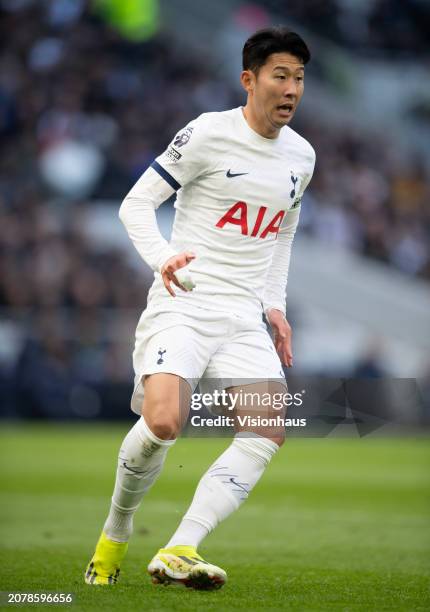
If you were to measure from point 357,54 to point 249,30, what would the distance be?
10.5 ft

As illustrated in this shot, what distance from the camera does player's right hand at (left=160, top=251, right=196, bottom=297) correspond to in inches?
183

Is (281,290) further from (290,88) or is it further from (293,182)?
(290,88)

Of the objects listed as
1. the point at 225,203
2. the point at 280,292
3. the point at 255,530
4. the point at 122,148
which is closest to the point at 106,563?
the point at 280,292

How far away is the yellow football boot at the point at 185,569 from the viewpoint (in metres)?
4.64

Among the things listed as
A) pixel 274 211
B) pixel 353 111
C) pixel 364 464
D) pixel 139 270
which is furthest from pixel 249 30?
pixel 274 211

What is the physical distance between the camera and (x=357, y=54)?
27.4 metres

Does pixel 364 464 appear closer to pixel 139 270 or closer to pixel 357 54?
pixel 139 270

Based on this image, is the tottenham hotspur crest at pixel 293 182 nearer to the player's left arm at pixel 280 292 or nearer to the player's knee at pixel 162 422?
the player's left arm at pixel 280 292

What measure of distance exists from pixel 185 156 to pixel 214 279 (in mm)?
535

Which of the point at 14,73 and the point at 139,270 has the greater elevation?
the point at 14,73

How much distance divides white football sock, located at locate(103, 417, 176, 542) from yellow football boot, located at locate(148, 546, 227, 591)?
1.19ft

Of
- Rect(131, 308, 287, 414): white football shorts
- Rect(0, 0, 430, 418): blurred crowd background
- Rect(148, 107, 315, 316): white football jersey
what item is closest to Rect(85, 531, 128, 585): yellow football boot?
Rect(131, 308, 287, 414): white football shorts

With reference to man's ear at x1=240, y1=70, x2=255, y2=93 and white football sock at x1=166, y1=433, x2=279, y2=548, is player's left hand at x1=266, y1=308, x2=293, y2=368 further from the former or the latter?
man's ear at x1=240, y1=70, x2=255, y2=93

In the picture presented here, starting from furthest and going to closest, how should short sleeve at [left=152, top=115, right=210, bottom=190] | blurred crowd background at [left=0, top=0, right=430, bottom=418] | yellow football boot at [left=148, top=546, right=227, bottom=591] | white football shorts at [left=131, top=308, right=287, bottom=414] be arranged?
blurred crowd background at [left=0, top=0, right=430, bottom=418] → short sleeve at [left=152, top=115, right=210, bottom=190] → white football shorts at [left=131, top=308, right=287, bottom=414] → yellow football boot at [left=148, top=546, right=227, bottom=591]
